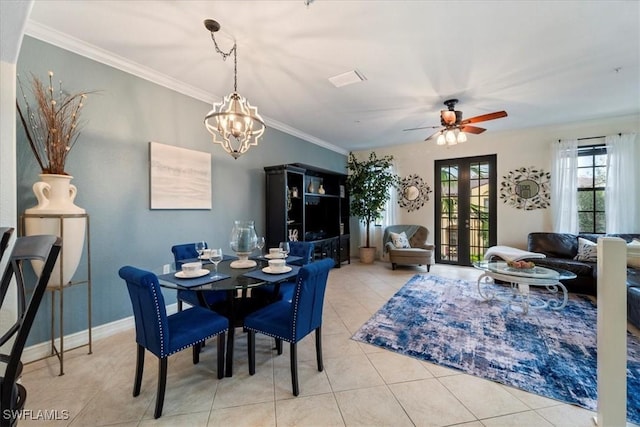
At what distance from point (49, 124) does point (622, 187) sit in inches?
291

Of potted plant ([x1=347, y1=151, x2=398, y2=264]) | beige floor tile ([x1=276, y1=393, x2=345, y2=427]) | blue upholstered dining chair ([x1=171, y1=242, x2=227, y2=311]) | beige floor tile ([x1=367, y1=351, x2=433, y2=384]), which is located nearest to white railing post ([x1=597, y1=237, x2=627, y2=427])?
beige floor tile ([x1=367, y1=351, x2=433, y2=384])

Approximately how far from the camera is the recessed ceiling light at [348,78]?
9.80ft

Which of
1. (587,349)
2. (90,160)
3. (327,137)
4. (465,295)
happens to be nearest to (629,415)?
(587,349)

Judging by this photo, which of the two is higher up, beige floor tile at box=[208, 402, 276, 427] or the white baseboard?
the white baseboard

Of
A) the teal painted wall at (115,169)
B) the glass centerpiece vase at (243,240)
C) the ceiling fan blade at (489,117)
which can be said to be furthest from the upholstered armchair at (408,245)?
the glass centerpiece vase at (243,240)

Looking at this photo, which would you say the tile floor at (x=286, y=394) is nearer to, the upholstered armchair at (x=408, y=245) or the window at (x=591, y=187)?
the upholstered armchair at (x=408, y=245)

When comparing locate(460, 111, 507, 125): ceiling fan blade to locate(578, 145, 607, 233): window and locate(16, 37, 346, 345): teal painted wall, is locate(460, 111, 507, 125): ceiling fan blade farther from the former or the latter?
locate(16, 37, 346, 345): teal painted wall

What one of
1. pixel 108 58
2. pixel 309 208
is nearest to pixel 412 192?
Result: pixel 309 208

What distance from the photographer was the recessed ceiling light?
9.80ft

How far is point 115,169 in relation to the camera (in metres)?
2.68

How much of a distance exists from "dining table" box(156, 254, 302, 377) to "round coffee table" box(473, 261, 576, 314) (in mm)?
2689

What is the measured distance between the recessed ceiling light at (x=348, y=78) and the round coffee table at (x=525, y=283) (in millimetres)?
2875

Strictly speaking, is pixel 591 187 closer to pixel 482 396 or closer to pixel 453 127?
pixel 453 127

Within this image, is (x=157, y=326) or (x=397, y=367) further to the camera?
(x=397, y=367)
